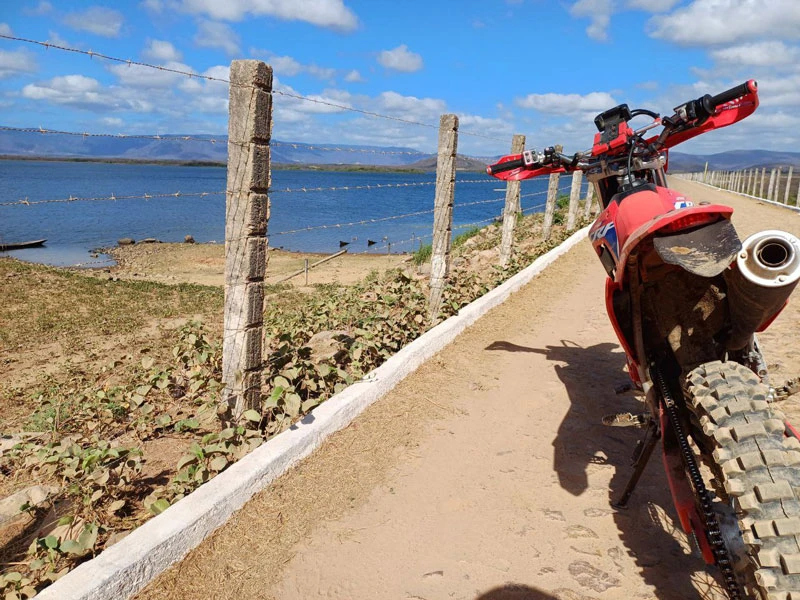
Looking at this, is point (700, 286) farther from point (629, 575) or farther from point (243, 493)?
point (243, 493)

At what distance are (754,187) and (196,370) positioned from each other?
34494mm

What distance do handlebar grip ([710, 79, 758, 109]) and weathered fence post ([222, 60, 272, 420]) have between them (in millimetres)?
2319

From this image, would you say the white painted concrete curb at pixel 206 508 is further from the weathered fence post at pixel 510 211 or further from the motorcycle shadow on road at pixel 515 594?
the weathered fence post at pixel 510 211

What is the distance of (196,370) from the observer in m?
4.19

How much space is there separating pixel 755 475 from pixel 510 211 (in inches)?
309

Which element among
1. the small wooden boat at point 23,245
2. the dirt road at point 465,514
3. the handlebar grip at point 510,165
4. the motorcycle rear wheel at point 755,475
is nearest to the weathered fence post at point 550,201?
the dirt road at point 465,514

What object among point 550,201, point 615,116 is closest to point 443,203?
point 615,116

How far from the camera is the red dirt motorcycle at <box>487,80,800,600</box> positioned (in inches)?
68.4

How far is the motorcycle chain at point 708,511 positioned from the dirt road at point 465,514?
0.63 metres

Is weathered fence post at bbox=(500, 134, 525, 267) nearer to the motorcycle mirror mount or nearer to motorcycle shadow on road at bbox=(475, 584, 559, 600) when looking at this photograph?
the motorcycle mirror mount

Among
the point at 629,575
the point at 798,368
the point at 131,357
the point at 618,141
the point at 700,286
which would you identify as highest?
the point at 618,141

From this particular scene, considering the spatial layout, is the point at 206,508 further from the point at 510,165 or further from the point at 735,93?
the point at 735,93

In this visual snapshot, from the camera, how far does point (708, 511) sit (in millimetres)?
2047

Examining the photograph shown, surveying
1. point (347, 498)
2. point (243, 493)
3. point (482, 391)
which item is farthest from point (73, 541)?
point (482, 391)
